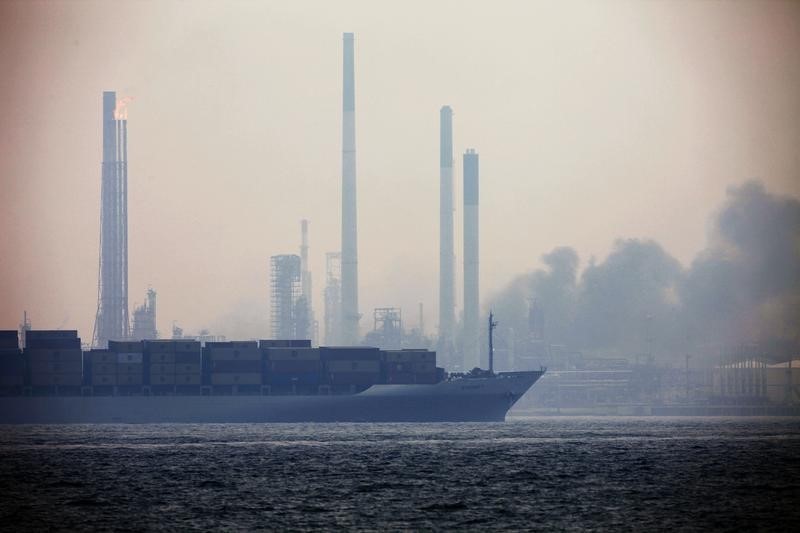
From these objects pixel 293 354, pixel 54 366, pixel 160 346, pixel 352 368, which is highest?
pixel 160 346

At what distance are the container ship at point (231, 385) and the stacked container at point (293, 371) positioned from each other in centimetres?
11

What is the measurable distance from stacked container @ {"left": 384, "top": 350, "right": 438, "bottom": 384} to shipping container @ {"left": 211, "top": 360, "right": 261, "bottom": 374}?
14355 millimetres

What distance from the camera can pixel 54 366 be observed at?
166125mm

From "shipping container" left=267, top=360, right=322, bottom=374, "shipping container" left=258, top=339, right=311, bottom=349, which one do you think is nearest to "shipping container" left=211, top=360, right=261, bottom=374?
"shipping container" left=267, top=360, right=322, bottom=374

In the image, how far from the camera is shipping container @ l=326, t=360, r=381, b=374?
164 m

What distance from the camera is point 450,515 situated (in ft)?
227

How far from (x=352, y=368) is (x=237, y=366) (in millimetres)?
12535

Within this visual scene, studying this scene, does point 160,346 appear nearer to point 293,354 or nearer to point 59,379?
point 59,379

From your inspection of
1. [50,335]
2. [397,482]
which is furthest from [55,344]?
[397,482]

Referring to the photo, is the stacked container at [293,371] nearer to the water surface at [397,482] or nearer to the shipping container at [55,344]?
the shipping container at [55,344]

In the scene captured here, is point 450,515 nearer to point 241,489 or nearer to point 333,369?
point 241,489

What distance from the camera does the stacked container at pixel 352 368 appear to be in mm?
163750

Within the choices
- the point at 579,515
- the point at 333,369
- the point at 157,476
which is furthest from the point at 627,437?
the point at 579,515

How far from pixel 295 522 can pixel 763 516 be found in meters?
21.2
